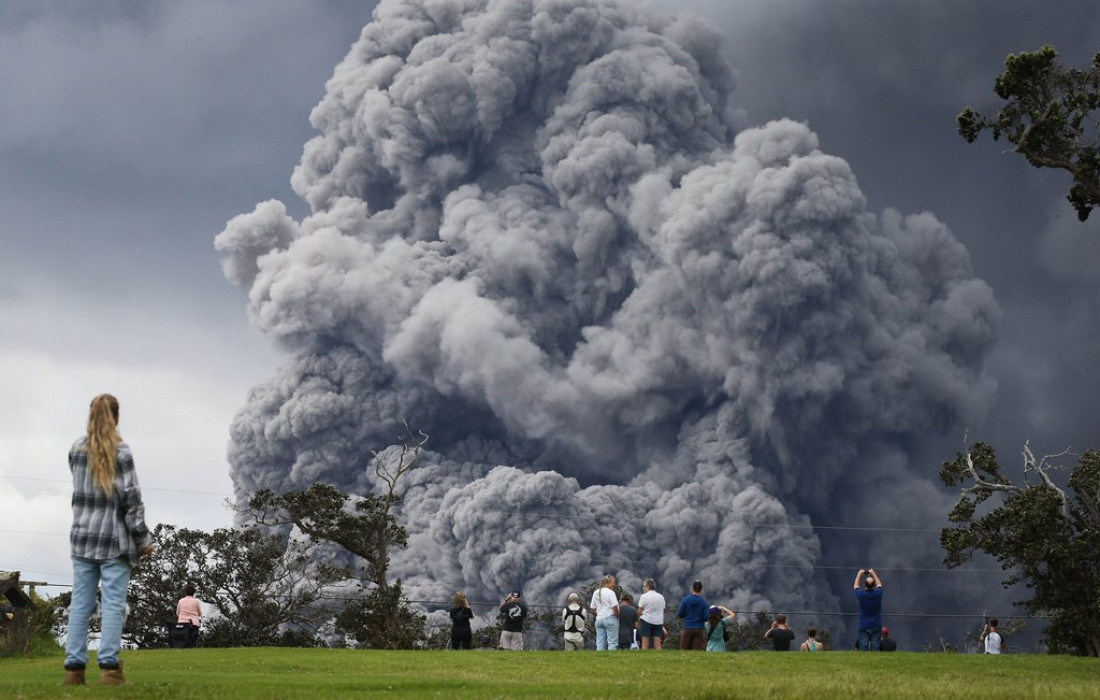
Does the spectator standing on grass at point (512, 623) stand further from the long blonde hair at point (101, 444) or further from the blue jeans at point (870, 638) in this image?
the long blonde hair at point (101, 444)

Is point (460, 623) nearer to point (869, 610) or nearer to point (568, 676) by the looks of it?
point (869, 610)

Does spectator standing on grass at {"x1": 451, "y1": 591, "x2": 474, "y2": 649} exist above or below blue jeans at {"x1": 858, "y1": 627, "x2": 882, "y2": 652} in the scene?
above

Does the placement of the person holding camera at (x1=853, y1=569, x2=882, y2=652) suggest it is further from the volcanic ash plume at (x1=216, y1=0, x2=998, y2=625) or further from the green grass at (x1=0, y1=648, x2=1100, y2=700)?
the volcanic ash plume at (x1=216, y1=0, x2=998, y2=625)

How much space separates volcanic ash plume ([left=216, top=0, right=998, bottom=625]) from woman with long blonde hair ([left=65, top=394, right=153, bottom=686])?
71.5m

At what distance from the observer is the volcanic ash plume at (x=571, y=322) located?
3351 inches

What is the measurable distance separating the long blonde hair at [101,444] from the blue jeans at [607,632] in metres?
15.9

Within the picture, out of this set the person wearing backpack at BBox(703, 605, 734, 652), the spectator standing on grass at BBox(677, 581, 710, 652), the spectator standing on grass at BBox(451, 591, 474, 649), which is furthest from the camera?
the spectator standing on grass at BBox(451, 591, 474, 649)

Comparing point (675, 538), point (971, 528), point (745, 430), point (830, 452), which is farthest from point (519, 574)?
point (971, 528)

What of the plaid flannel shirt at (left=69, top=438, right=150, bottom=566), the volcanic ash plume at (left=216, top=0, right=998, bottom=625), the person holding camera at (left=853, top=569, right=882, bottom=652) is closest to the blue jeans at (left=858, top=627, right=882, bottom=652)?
the person holding camera at (left=853, top=569, right=882, bottom=652)

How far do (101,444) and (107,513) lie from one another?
2.01 ft

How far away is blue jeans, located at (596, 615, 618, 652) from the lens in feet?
81.0

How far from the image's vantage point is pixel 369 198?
332 ft

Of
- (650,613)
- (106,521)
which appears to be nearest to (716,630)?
(650,613)

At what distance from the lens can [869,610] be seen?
81.7 ft
